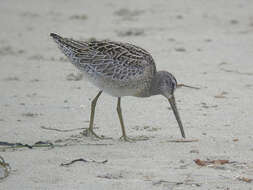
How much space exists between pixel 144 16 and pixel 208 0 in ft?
7.58

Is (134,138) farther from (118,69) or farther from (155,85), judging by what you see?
(118,69)

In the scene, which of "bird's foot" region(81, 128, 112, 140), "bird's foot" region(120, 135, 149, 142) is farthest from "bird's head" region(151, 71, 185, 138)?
"bird's foot" region(81, 128, 112, 140)

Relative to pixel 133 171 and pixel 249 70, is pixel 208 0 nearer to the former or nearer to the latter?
pixel 249 70

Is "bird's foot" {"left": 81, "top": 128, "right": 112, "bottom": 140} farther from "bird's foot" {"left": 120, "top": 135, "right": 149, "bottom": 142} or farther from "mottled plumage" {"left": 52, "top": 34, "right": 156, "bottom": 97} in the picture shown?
"mottled plumage" {"left": 52, "top": 34, "right": 156, "bottom": 97}

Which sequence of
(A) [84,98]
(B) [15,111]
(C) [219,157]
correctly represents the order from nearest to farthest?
(C) [219,157] < (B) [15,111] < (A) [84,98]

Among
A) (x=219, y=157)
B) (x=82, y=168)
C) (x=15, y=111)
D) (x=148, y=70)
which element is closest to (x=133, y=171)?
(x=82, y=168)

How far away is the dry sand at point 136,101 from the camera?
21.1 feet

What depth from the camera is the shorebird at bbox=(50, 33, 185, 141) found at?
779 centimetres

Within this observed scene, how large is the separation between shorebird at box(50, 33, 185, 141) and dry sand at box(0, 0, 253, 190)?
1.91 feet

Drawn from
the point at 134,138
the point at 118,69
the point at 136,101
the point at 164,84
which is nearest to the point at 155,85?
the point at 164,84

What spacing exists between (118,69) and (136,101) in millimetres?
1884

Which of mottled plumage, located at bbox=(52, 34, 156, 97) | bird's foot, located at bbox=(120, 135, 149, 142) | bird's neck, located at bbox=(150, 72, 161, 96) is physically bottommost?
bird's foot, located at bbox=(120, 135, 149, 142)

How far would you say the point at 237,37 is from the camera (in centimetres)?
1309

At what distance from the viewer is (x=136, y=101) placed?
9602mm
